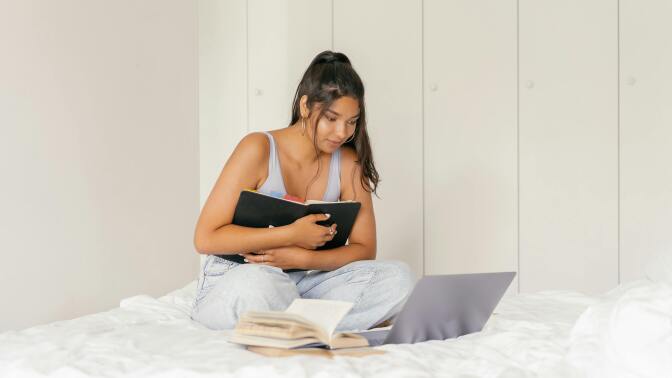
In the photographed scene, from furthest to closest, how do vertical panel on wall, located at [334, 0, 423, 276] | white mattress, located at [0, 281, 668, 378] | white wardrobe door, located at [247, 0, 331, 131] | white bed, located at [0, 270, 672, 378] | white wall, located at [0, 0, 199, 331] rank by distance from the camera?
white wardrobe door, located at [247, 0, 331, 131] < vertical panel on wall, located at [334, 0, 423, 276] < white wall, located at [0, 0, 199, 331] < white mattress, located at [0, 281, 668, 378] < white bed, located at [0, 270, 672, 378]

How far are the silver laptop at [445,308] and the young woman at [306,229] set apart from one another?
306mm

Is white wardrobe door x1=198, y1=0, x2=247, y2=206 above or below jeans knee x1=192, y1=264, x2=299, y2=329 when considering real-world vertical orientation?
above

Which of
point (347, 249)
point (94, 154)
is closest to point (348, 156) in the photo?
point (347, 249)

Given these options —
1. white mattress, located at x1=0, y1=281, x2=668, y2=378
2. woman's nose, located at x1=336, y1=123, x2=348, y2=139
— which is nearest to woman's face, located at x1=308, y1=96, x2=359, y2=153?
woman's nose, located at x1=336, y1=123, x2=348, y2=139

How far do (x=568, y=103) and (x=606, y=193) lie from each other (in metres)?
0.39

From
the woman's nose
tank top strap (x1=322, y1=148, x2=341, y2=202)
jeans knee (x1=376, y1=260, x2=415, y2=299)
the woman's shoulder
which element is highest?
the woman's nose

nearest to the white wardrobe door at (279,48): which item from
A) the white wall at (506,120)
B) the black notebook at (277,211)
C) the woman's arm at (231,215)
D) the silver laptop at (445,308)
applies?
the white wall at (506,120)

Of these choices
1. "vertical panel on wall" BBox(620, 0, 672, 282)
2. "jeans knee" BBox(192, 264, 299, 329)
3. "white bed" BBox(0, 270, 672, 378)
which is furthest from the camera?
"vertical panel on wall" BBox(620, 0, 672, 282)

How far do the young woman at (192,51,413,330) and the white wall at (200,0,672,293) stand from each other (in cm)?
109

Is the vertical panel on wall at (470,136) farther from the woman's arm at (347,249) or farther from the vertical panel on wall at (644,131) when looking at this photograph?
the woman's arm at (347,249)

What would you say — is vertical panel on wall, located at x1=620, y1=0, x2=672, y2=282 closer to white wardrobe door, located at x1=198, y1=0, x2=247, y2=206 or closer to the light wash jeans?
the light wash jeans

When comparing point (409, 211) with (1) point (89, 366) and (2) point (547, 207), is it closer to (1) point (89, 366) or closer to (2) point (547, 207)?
(2) point (547, 207)

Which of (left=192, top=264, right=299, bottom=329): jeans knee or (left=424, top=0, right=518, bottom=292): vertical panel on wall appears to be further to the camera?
(left=424, top=0, right=518, bottom=292): vertical panel on wall

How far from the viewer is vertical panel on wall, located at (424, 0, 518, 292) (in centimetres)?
317
